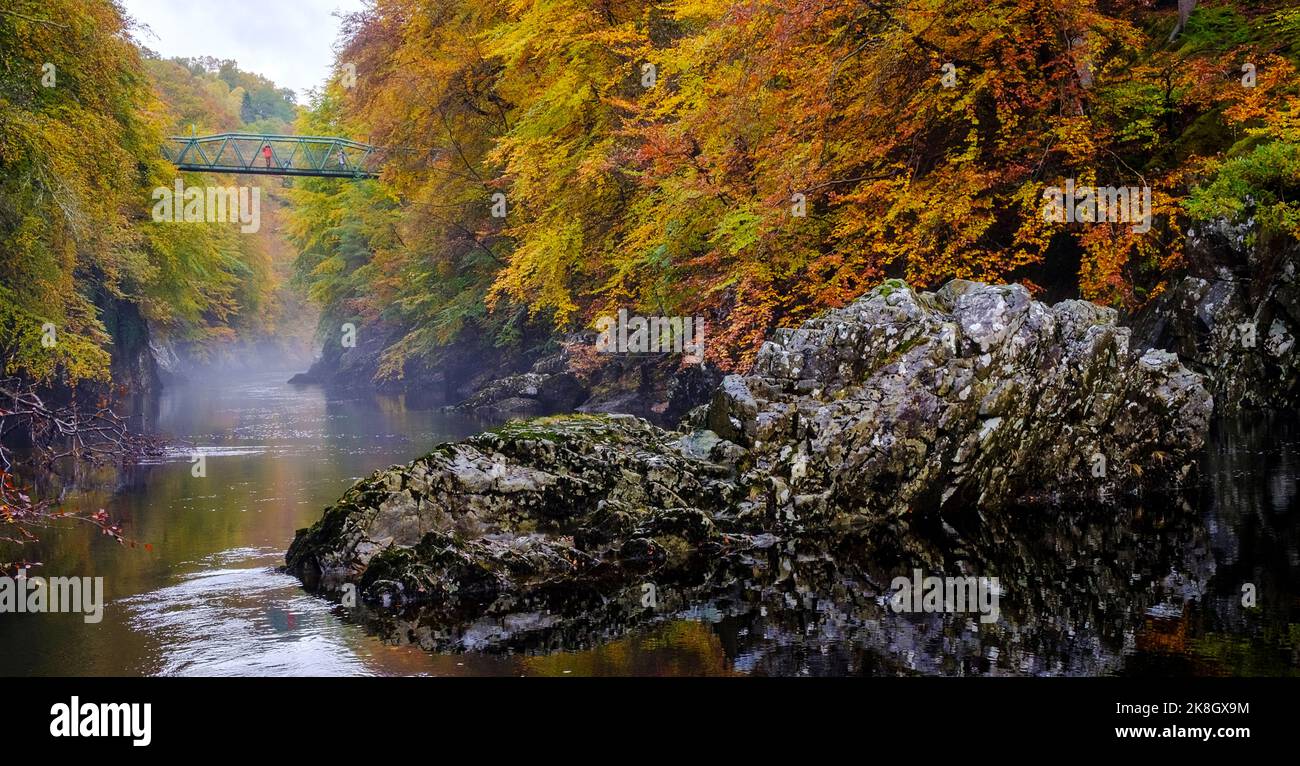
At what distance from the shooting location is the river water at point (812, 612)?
661cm

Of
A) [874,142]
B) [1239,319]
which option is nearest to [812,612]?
[874,142]

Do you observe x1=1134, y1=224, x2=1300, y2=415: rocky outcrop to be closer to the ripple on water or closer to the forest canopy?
the forest canopy

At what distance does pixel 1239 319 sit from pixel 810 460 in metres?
7.30

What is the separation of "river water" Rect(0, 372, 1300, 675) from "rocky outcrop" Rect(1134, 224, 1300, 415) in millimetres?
2168

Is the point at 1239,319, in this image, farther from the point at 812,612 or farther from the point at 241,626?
the point at 241,626

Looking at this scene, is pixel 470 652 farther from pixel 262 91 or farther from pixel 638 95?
pixel 262 91

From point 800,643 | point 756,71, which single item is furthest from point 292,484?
point 800,643

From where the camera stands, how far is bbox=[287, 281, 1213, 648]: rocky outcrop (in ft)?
31.3

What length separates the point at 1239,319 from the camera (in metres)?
14.5

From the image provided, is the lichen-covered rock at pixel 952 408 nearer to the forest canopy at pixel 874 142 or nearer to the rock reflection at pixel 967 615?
the rock reflection at pixel 967 615

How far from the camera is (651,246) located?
1862cm

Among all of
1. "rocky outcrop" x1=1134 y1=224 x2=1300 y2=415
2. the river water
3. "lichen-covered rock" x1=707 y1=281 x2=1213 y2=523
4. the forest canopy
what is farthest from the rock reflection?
the forest canopy

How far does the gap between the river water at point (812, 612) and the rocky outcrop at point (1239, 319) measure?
217 centimetres
